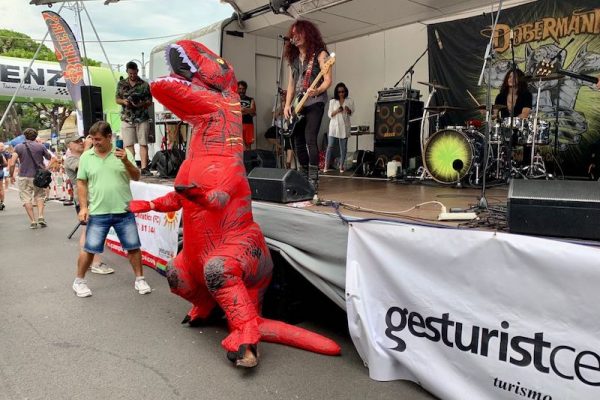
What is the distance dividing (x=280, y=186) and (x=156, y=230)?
2.22 metres

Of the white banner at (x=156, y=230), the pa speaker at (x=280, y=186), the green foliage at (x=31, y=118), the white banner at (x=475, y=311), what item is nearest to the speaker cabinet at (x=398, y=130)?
the pa speaker at (x=280, y=186)

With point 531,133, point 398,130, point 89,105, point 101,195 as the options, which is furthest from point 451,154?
point 89,105

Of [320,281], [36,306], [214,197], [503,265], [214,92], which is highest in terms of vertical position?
[214,92]

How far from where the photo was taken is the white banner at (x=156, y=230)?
483 centimetres

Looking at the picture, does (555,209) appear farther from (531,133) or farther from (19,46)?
(19,46)

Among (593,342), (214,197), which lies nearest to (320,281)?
(214,197)

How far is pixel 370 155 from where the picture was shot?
859 cm

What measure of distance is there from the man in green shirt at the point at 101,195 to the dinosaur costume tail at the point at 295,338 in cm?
183

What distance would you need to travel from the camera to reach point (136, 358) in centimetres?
294

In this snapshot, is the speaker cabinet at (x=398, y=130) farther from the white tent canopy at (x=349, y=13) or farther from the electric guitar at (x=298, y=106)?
the electric guitar at (x=298, y=106)

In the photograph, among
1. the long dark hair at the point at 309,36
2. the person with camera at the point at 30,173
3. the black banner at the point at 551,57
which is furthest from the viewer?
the person with camera at the point at 30,173

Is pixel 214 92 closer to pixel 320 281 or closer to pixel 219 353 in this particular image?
pixel 320 281

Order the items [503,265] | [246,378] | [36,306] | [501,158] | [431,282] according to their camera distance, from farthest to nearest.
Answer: [501,158]
[36,306]
[246,378]
[431,282]
[503,265]

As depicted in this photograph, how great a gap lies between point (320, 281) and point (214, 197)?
37.6 inches
